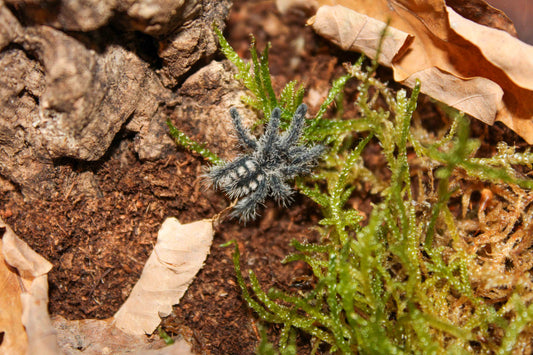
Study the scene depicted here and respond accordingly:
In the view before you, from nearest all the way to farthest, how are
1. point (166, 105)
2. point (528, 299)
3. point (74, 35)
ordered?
1. point (74, 35)
2. point (528, 299)
3. point (166, 105)

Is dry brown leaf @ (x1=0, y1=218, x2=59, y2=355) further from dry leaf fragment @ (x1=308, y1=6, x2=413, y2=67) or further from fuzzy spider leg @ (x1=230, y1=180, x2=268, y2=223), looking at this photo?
dry leaf fragment @ (x1=308, y1=6, x2=413, y2=67)

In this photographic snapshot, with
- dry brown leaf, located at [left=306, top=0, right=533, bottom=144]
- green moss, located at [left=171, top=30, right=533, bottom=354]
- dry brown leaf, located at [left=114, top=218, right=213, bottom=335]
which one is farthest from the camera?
dry brown leaf, located at [left=114, top=218, right=213, bottom=335]

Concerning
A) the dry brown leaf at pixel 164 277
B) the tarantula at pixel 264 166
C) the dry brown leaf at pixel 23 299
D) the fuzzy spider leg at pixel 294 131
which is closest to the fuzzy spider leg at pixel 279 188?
the tarantula at pixel 264 166

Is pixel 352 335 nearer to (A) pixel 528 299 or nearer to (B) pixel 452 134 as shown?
(A) pixel 528 299

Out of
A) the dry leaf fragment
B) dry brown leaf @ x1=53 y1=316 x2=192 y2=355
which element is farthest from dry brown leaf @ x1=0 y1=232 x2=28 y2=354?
the dry leaf fragment

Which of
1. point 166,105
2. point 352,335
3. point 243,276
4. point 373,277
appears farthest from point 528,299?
point 166,105

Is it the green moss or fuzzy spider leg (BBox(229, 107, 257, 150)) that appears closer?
the green moss

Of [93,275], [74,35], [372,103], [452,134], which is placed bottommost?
[93,275]
